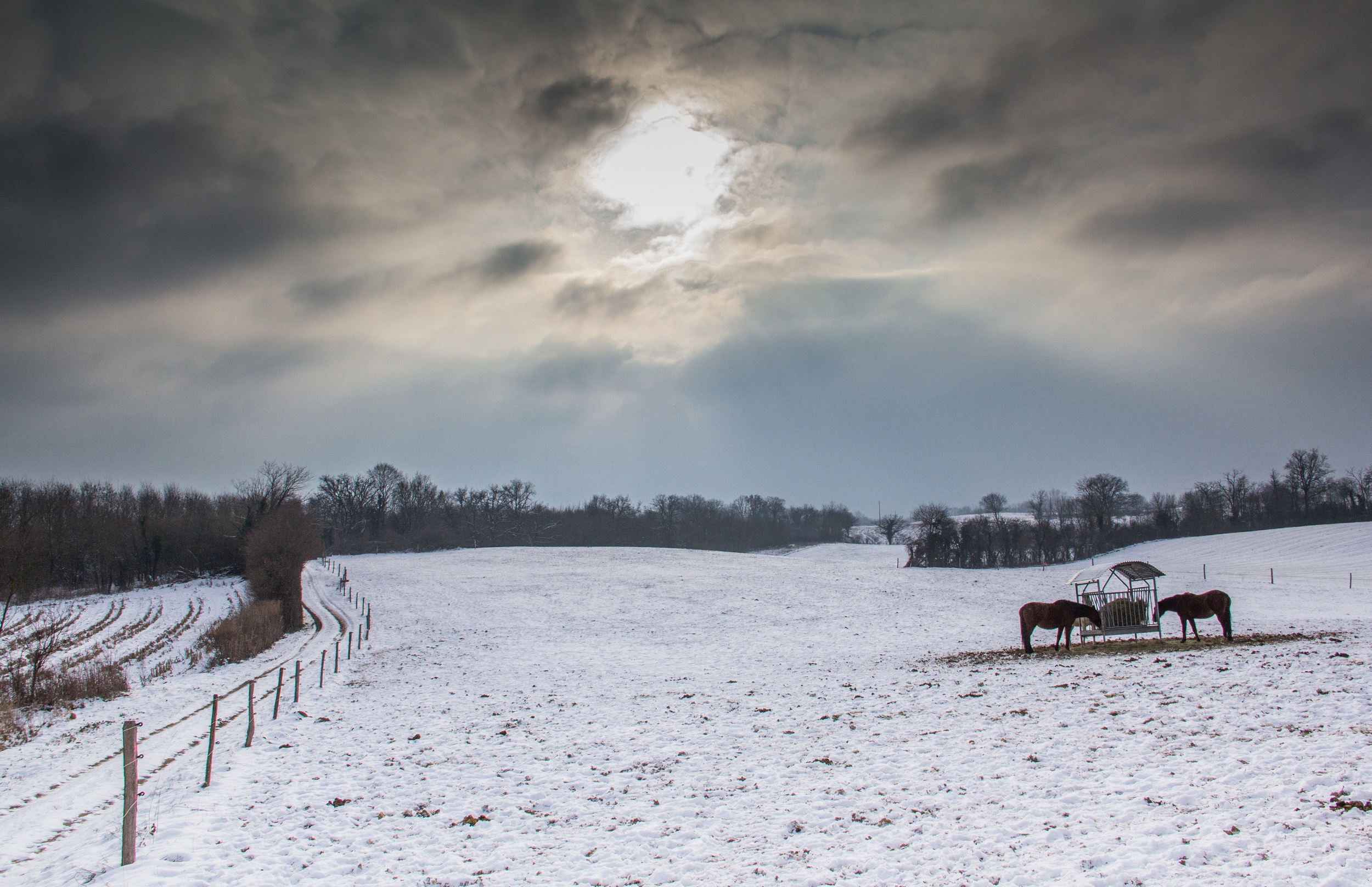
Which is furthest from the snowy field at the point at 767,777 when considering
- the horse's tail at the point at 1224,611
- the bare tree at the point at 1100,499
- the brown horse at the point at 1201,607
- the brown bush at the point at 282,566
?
the bare tree at the point at 1100,499

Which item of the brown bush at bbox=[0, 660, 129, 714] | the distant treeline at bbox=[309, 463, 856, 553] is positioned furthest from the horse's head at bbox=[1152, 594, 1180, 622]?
the distant treeline at bbox=[309, 463, 856, 553]

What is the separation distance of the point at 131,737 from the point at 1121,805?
13.0 m

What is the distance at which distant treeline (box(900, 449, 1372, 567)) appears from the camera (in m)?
81.3

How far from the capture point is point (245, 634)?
2911cm

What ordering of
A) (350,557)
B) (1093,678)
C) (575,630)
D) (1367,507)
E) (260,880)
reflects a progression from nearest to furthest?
(260,880), (1093,678), (575,630), (350,557), (1367,507)

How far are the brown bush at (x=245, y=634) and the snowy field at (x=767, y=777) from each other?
7.04 ft

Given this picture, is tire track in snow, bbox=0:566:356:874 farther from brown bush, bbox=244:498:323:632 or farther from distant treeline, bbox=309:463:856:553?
distant treeline, bbox=309:463:856:553

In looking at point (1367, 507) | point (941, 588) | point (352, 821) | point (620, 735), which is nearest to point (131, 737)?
point (352, 821)

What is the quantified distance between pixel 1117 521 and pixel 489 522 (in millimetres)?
118331

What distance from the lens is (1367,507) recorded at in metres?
95.9

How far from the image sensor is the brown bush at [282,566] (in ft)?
125

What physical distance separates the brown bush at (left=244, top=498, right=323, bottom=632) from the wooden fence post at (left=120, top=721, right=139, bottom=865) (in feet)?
101

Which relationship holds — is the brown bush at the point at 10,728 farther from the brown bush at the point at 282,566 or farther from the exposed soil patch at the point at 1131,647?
the exposed soil patch at the point at 1131,647

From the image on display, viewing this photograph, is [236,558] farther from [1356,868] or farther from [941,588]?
[1356,868]
